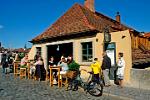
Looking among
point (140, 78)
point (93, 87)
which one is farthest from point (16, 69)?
point (140, 78)

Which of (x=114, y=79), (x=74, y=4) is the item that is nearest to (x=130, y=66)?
(x=114, y=79)

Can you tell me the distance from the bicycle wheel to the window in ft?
18.1

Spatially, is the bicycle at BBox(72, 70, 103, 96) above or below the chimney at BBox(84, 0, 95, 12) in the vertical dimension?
below

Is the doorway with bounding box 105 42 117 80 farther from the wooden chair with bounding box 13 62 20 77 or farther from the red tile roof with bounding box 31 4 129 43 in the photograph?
the wooden chair with bounding box 13 62 20 77

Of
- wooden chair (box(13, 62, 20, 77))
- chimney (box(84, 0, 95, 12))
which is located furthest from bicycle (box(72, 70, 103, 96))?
chimney (box(84, 0, 95, 12))

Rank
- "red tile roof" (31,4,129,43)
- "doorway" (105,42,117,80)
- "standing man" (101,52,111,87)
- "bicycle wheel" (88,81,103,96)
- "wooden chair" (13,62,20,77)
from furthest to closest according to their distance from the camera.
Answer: "wooden chair" (13,62,20,77), "red tile roof" (31,4,129,43), "doorway" (105,42,117,80), "standing man" (101,52,111,87), "bicycle wheel" (88,81,103,96)

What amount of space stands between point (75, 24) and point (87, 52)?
292cm

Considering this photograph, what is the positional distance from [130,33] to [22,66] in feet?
27.6

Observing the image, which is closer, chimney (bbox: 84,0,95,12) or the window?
the window

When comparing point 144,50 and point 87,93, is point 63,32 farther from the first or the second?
point 87,93

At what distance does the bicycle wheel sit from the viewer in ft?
38.5

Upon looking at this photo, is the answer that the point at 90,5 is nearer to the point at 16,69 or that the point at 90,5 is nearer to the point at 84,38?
the point at 84,38

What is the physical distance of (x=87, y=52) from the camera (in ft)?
58.5

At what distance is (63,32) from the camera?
781 inches
